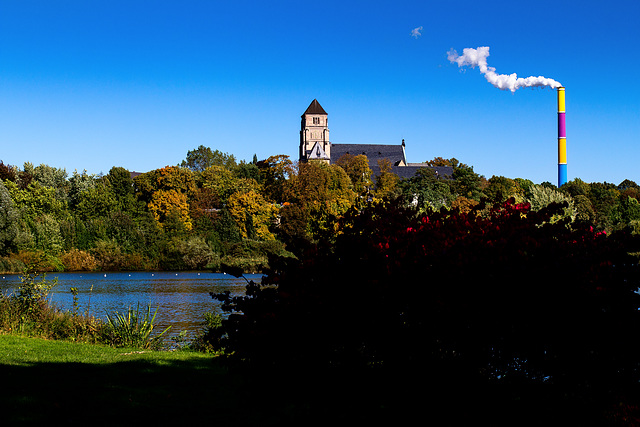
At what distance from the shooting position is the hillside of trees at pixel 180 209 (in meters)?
53.8

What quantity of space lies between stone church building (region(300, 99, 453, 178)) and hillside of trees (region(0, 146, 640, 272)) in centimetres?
3069

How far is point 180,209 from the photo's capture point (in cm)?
7069

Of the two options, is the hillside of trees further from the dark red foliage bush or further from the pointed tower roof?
the dark red foliage bush

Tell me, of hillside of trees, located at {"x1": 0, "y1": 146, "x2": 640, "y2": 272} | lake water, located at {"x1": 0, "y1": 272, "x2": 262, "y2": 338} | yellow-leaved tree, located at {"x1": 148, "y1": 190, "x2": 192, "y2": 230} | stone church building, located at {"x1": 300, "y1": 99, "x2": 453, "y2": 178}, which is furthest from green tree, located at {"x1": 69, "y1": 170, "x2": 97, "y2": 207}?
stone church building, located at {"x1": 300, "y1": 99, "x2": 453, "y2": 178}

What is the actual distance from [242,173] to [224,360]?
91197 mm

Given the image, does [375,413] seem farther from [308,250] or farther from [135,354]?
[135,354]

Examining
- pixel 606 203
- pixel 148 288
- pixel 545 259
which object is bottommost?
pixel 148 288

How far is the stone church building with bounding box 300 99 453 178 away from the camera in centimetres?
12094

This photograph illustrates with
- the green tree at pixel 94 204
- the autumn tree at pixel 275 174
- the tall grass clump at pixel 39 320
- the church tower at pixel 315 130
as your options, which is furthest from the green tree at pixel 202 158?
the tall grass clump at pixel 39 320

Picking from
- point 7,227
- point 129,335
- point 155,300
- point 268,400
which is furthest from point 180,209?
point 268,400

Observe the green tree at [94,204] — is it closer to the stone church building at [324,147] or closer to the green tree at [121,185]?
the green tree at [121,185]

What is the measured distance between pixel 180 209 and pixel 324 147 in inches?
2171

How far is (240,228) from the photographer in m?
70.4

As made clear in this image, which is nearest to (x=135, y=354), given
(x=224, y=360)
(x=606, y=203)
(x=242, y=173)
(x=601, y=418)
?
(x=224, y=360)
